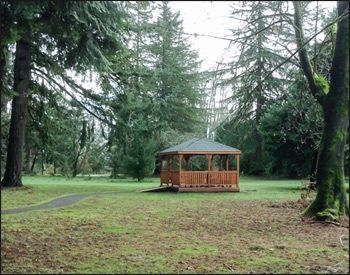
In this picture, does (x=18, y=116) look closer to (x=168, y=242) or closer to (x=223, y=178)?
(x=223, y=178)

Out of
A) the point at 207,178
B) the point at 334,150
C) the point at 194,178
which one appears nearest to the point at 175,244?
the point at 334,150

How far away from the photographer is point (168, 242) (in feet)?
21.1

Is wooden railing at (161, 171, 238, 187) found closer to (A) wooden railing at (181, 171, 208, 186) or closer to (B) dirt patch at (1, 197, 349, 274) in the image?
(A) wooden railing at (181, 171, 208, 186)

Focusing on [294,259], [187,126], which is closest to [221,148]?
[294,259]

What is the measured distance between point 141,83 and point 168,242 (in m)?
12.2

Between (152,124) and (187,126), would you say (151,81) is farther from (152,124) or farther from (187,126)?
(187,126)

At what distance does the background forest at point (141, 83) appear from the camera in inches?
274

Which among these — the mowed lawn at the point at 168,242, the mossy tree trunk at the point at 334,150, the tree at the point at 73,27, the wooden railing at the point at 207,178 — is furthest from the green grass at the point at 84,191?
the mossy tree trunk at the point at 334,150

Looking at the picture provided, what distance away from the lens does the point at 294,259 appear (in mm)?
5195

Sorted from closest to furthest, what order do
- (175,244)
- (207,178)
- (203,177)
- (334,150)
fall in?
(175,244), (334,150), (203,177), (207,178)

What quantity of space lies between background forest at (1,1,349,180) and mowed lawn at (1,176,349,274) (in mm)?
2076

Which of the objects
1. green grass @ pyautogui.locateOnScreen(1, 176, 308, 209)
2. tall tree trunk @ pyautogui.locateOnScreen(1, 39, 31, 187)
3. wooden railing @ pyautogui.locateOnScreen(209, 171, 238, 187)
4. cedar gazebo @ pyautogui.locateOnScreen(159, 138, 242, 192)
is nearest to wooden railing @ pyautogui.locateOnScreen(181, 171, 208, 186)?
cedar gazebo @ pyautogui.locateOnScreen(159, 138, 242, 192)

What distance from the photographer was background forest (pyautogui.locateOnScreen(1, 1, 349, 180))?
697cm

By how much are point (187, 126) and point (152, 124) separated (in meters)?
17.0
